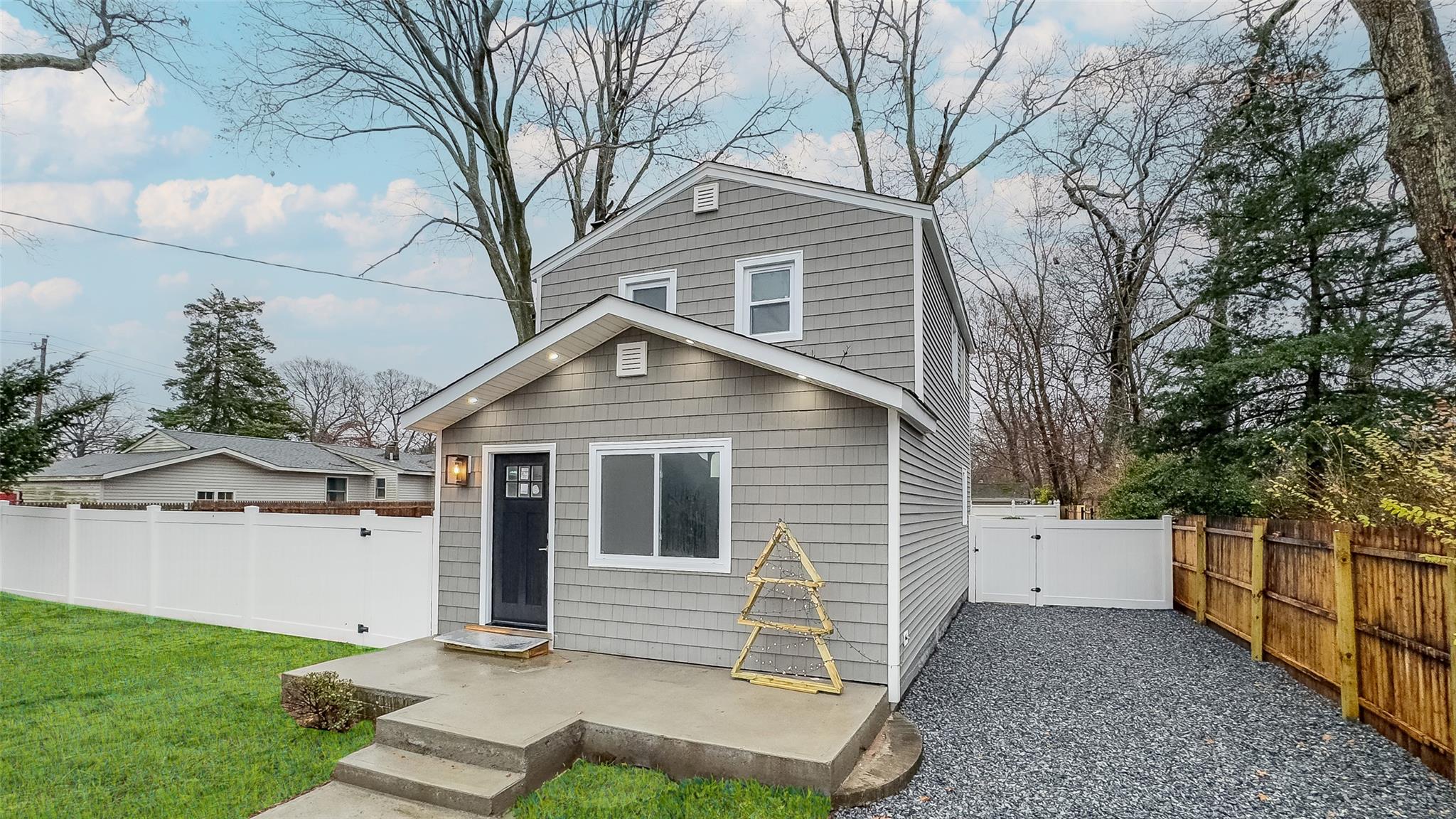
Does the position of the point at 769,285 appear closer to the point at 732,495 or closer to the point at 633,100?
the point at 732,495

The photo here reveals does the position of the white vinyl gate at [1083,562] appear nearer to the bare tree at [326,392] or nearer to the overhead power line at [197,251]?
the overhead power line at [197,251]

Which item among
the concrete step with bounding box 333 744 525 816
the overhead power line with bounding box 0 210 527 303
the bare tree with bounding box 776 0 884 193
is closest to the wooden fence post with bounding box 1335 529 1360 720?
the concrete step with bounding box 333 744 525 816

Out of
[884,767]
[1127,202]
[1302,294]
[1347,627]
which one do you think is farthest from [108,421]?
[1302,294]

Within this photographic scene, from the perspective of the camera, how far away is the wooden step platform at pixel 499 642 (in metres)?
5.81

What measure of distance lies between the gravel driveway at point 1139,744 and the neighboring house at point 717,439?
727 millimetres

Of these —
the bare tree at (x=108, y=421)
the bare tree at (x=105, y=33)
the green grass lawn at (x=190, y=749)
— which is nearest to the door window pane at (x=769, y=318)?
the green grass lawn at (x=190, y=749)

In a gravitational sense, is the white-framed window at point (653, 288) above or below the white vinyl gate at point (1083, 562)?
above

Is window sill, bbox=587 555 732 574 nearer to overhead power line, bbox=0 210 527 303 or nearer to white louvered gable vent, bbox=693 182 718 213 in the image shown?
white louvered gable vent, bbox=693 182 718 213

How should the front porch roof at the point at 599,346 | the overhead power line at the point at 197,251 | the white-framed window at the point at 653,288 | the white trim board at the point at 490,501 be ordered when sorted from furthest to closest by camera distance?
the overhead power line at the point at 197,251, the white-framed window at the point at 653,288, the white trim board at the point at 490,501, the front porch roof at the point at 599,346

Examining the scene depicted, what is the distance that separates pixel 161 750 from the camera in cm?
454

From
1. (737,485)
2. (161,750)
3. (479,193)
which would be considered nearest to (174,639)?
(161,750)

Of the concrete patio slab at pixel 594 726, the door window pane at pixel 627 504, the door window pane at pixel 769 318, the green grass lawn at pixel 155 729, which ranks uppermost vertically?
the door window pane at pixel 769 318

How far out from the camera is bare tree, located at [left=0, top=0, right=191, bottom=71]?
11.6m

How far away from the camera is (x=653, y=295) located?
7.92 meters
